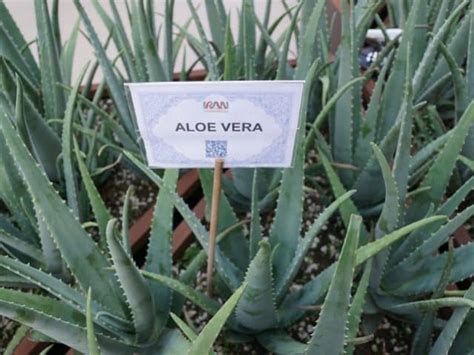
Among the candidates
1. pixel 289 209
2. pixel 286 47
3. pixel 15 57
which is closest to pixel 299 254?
pixel 289 209

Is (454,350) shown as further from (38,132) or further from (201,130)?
(38,132)

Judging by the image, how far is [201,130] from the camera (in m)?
0.51

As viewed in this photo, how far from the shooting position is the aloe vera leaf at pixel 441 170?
0.63 m

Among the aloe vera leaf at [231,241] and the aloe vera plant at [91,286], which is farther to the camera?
the aloe vera leaf at [231,241]

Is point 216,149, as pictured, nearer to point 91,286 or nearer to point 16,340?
point 91,286

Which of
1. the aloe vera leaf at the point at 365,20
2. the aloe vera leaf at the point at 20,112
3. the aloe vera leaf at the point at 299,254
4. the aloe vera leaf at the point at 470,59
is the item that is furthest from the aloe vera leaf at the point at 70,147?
the aloe vera leaf at the point at 470,59

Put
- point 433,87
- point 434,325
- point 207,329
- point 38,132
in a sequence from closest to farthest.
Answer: point 207,329 → point 434,325 → point 38,132 → point 433,87

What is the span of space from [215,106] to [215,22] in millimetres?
443

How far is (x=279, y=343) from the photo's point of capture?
1.93 feet

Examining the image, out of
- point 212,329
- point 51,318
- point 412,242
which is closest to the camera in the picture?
point 212,329

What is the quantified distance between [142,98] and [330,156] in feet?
1.15

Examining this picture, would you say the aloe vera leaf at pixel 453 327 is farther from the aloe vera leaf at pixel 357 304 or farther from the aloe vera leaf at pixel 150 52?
the aloe vera leaf at pixel 150 52

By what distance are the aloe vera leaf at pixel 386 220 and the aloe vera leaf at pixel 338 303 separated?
0.15 metres

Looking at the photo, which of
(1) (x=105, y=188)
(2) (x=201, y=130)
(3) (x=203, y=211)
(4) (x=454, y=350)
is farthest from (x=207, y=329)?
(1) (x=105, y=188)
